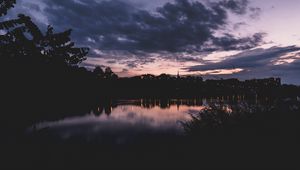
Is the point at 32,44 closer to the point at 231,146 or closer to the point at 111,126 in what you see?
the point at 231,146

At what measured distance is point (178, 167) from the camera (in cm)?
1092

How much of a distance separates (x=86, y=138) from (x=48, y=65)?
1305 cm

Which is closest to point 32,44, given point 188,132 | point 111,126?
point 188,132

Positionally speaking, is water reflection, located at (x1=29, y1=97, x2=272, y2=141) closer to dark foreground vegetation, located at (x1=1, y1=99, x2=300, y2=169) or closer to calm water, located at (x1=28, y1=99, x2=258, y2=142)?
calm water, located at (x1=28, y1=99, x2=258, y2=142)

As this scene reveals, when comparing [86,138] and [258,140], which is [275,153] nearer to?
[258,140]

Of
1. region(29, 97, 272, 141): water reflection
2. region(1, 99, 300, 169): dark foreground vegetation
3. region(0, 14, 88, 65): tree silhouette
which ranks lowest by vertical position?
region(29, 97, 272, 141): water reflection

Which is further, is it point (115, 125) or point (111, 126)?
point (115, 125)

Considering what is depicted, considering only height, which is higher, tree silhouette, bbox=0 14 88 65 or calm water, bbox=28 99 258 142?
tree silhouette, bbox=0 14 88 65

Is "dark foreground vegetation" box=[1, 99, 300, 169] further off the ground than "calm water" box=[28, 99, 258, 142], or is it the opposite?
"dark foreground vegetation" box=[1, 99, 300, 169]

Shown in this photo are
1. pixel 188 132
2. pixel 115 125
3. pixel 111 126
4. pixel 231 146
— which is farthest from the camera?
pixel 115 125

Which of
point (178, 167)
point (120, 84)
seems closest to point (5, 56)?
point (178, 167)

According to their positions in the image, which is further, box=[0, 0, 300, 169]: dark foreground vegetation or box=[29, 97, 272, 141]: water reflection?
box=[29, 97, 272, 141]: water reflection

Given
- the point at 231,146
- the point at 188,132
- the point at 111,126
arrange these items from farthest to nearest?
the point at 111,126
the point at 188,132
the point at 231,146

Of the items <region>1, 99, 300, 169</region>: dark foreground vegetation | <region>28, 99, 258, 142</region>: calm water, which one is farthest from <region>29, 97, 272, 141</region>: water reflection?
<region>1, 99, 300, 169</region>: dark foreground vegetation
